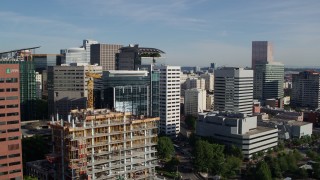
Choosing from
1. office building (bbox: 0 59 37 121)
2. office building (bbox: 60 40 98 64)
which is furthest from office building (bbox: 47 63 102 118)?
office building (bbox: 60 40 98 64)

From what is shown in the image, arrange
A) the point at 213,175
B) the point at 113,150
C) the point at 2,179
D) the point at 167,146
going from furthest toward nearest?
the point at 167,146 → the point at 213,175 → the point at 113,150 → the point at 2,179

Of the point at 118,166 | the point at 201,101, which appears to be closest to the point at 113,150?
the point at 118,166

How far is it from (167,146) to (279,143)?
2421 cm

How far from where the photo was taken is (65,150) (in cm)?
3772

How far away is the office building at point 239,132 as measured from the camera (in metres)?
60.0

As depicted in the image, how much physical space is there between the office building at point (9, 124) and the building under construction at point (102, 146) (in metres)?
3.47

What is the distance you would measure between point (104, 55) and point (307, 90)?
2970 inches

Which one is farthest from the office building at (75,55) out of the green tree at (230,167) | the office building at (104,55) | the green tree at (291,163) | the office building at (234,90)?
the green tree at (291,163)

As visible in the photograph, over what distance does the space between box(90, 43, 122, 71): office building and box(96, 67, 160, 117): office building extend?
246 ft

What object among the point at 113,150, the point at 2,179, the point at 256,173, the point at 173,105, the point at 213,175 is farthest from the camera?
the point at 173,105

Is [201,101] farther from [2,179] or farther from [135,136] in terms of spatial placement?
[2,179]

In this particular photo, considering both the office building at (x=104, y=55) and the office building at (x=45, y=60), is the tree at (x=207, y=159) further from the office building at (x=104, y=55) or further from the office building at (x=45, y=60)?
the office building at (x=45, y=60)

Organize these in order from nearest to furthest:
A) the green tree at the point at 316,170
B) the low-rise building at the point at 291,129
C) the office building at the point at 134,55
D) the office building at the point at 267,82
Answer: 1. the green tree at the point at 316,170
2. the low-rise building at the point at 291,129
3. the office building at the point at 134,55
4. the office building at the point at 267,82

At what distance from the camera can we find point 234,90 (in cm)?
8406
